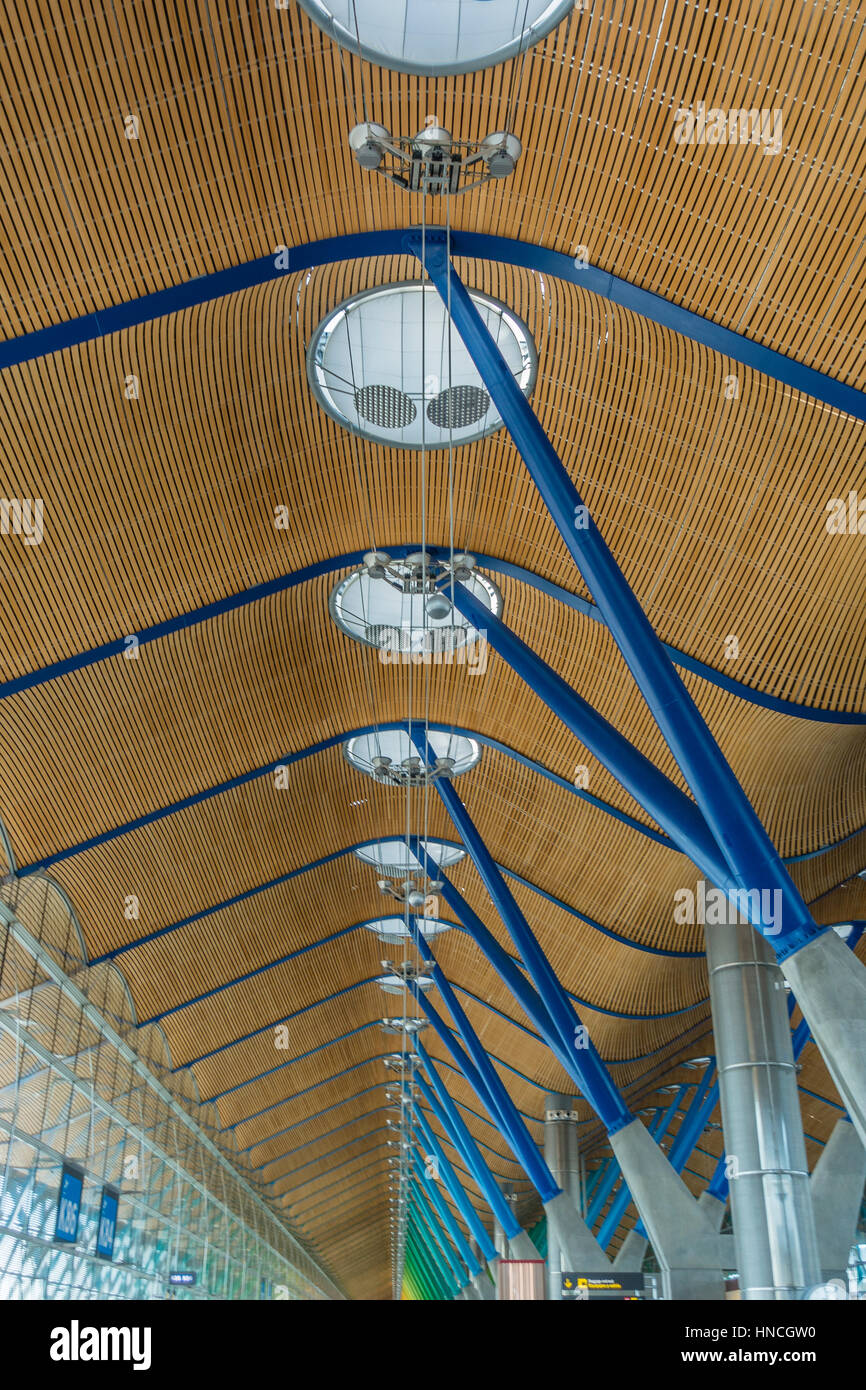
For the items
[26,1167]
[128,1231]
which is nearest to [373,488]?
[26,1167]

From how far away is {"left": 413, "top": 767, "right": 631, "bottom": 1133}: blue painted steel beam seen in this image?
76.5 ft

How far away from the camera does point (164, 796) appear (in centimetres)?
2527

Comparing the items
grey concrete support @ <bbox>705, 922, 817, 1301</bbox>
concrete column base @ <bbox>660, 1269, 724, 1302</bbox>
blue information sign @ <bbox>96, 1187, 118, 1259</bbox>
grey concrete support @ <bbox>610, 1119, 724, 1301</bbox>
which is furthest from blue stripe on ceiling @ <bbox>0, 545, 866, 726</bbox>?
blue information sign @ <bbox>96, 1187, 118, 1259</bbox>

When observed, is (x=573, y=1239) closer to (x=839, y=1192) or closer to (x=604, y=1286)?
(x=604, y=1286)

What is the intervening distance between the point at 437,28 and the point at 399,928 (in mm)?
32602

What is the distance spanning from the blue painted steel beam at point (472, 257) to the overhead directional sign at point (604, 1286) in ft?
68.1

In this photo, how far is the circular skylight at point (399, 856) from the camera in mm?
34500

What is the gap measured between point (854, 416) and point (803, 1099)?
38.8 metres

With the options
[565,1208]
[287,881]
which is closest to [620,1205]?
[565,1208]

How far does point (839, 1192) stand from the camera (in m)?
25.4

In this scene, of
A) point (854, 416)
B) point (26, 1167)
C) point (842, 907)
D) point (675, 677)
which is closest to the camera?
point (675, 677)

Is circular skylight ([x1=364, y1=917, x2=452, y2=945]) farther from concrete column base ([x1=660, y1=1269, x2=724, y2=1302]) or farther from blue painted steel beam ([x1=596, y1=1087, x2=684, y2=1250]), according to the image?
concrete column base ([x1=660, y1=1269, x2=724, y2=1302])

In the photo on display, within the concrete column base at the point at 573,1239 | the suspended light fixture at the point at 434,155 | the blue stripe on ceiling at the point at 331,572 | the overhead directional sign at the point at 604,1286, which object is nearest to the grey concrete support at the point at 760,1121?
the blue stripe on ceiling at the point at 331,572
